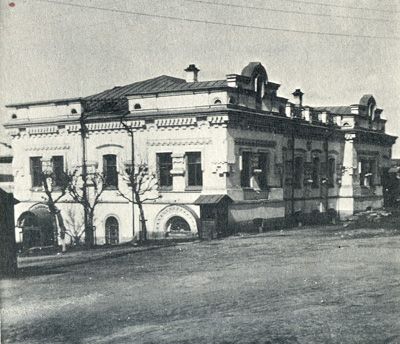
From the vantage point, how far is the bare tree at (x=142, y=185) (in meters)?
21.2

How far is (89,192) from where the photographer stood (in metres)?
22.0

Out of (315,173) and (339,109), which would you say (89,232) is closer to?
(315,173)

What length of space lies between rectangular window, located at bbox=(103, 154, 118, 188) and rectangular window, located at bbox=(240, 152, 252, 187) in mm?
5026

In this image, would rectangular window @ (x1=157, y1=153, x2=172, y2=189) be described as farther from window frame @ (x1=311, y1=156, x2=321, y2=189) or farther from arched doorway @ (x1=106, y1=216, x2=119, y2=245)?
window frame @ (x1=311, y1=156, x2=321, y2=189)

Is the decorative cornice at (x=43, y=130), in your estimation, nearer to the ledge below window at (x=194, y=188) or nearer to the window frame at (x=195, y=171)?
the window frame at (x=195, y=171)

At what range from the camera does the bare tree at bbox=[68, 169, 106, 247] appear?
21.5 metres

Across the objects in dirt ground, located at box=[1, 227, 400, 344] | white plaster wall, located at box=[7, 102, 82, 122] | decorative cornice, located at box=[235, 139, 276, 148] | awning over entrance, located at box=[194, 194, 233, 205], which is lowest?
dirt ground, located at box=[1, 227, 400, 344]

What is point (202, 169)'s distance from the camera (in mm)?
20297

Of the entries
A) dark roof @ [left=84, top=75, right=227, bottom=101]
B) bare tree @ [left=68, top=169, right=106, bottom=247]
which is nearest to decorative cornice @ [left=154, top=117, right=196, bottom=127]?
dark roof @ [left=84, top=75, right=227, bottom=101]

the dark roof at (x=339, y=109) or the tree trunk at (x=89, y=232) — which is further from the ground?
the dark roof at (x=339, y=109)

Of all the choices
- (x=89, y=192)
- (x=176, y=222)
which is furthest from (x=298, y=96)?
(x=89, y=192)

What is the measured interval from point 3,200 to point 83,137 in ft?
34.0

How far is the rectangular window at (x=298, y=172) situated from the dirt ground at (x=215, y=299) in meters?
9.76

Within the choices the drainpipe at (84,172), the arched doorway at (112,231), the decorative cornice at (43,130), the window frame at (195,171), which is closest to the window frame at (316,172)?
the window frame at (195,171)
